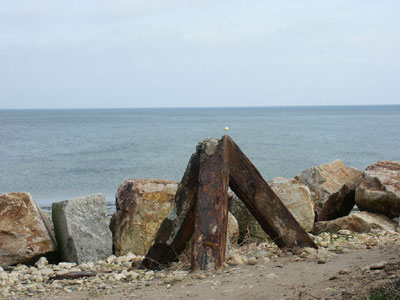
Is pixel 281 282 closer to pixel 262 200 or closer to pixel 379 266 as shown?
pixel 379 266

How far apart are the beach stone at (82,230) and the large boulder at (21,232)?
0.26 metres

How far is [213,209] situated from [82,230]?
10.1ft

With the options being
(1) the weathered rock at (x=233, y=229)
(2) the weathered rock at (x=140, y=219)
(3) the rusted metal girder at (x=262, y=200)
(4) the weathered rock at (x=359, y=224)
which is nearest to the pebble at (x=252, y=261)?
(3) the rusted metal girder at (x=262, y=200)

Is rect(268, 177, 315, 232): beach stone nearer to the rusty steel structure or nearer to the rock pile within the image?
the rock pile

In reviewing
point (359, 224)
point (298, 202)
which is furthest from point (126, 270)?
point (359, 224)

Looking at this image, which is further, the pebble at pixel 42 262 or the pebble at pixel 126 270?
the pebble at pixel 42 262

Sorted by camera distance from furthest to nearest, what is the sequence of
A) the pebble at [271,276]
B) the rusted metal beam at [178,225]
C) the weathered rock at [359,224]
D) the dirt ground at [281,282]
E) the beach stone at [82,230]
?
the weathered rock at [359,224] < the beach stone at [82,230] < the rusted metal beam at [178,225] < the pebble at [271,276] < the dirt ground at [281,282]

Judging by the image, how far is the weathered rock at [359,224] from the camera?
8.71 meters

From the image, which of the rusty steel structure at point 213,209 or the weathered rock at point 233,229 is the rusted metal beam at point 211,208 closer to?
the rusty steel structure at point 213,209

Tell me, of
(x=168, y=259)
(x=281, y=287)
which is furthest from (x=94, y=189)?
(x=281, y=287)

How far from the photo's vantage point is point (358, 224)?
884 cm

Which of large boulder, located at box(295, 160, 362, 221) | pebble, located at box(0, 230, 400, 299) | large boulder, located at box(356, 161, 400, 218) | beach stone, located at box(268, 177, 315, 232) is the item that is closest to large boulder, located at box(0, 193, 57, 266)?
pebble, located at box(0, 230, 400, 299)

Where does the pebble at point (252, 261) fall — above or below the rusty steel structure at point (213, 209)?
below

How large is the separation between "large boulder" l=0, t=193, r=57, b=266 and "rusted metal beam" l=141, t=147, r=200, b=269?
2.41 meters
